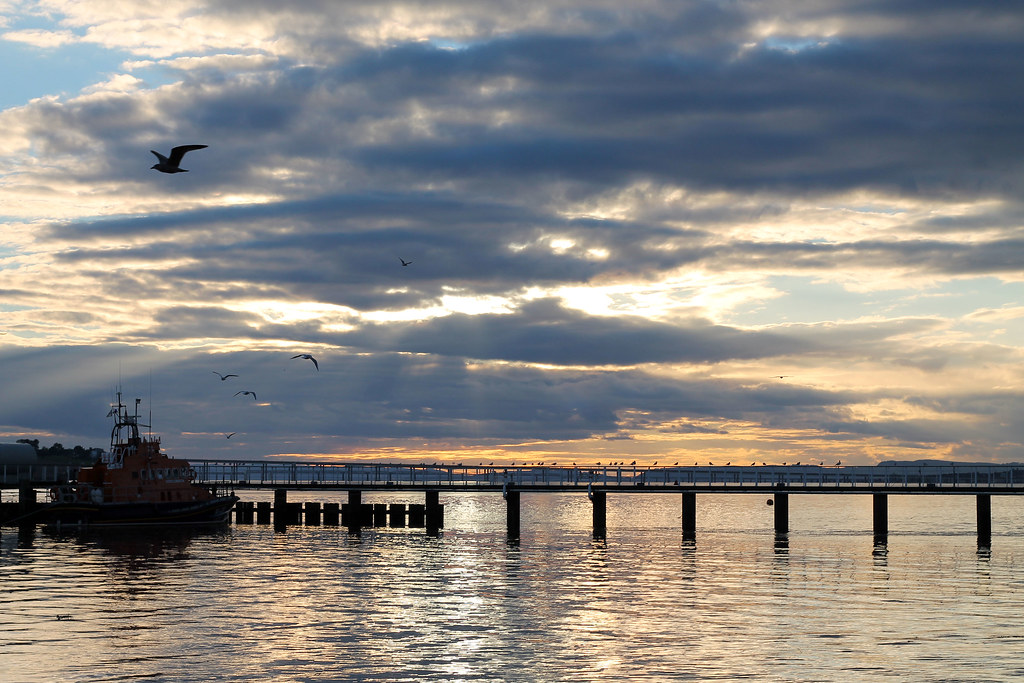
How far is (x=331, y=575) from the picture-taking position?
54.2 m

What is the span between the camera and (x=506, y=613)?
41.1 meters

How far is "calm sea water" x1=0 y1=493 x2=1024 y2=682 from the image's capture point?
3072 cm

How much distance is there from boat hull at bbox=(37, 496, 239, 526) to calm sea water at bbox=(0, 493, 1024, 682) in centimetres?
1328

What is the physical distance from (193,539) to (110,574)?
25895 millimetres

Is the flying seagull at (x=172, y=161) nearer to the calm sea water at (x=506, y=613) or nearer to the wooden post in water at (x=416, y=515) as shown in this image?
the calm sea water at (x=506, y=613)

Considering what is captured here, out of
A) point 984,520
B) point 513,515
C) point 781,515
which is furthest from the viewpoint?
point 781,515

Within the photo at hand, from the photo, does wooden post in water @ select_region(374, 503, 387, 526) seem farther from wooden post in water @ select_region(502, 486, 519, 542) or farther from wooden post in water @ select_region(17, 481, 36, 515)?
wooden post in water @ select_region(17, 481, 36, 515)

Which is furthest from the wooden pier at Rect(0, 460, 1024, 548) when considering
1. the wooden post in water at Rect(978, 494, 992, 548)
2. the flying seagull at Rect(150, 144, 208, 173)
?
the flying seagull at Rect(150, 144, 208, 173)

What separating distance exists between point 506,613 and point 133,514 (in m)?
56.1

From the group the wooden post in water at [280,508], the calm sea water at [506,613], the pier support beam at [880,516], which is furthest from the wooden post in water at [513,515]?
the pier support beam at [880,516]

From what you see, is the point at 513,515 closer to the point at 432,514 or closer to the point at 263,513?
the point at 432,514

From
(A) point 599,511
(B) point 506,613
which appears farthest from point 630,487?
(B) point 506,613

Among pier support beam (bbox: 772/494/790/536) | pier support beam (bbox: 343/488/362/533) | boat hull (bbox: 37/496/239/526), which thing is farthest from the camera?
pier support beam (bbox: 343/488/362/533)

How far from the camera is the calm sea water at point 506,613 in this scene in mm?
30719
